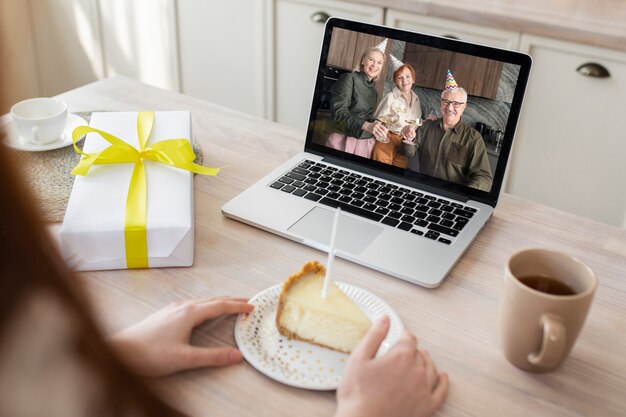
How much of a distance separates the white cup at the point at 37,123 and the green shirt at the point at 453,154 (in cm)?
63

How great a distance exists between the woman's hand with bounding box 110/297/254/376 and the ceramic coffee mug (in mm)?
331

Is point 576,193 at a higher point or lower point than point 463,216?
lower

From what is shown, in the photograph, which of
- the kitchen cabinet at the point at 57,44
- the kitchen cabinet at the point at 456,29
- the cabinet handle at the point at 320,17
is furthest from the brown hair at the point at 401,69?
the kitchen cabinet at the point at 57,44

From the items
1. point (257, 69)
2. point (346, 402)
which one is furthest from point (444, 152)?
point (257, 69)

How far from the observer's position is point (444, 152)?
1125 mm

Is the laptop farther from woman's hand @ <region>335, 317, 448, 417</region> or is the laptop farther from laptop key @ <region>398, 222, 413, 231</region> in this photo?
woman's hand @ <region>335, 317, 448, 417</region>

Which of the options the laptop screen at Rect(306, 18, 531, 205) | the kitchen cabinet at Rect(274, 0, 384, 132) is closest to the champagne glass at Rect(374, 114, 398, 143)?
the laptop screen at Rect(306, 18, 531, 205)

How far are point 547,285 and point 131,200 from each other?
23.5 inches

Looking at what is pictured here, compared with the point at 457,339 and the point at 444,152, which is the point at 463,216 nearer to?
the point at 444,152

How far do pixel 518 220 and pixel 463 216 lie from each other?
109 mm

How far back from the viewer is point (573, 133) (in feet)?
6.68

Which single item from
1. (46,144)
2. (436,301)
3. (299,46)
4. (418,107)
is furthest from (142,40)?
(436,301)

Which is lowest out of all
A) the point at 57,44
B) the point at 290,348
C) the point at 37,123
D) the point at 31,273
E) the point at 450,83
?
the point at 57,44

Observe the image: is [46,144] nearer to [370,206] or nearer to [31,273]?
[370,206]
